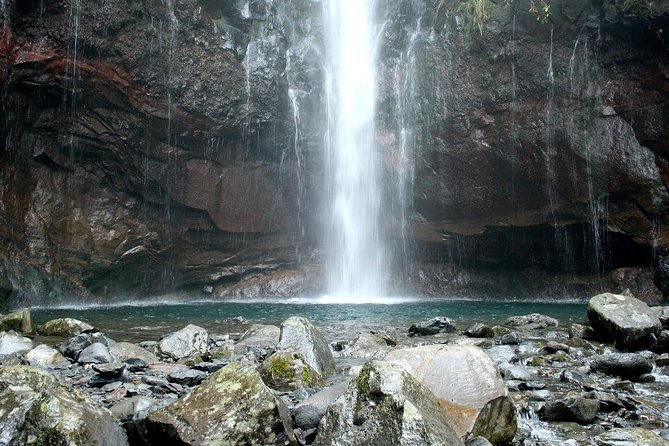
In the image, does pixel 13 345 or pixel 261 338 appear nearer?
pixel 13 345

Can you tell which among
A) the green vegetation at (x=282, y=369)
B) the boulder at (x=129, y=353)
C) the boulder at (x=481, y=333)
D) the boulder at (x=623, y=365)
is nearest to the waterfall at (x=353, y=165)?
the boulder at (x=481, y=333)

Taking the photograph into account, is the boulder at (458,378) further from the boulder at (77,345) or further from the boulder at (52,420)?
the boulder at (77,345)

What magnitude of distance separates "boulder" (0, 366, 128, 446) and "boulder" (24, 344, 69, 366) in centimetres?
338

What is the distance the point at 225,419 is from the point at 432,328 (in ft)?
24.2

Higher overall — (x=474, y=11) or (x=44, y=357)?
(x=474, y=11)

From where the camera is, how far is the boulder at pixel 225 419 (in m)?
3.47

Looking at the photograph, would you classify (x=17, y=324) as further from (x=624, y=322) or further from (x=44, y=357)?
(x=624, y=322)

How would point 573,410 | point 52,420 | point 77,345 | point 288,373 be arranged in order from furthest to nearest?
1. point 77,345
2. point 288,373
3. point 573,410
4. point 52,420

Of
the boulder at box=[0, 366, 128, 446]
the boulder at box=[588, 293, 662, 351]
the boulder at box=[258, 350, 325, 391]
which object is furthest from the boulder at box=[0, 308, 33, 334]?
the boulder at box=[588, 293, 662, 351]

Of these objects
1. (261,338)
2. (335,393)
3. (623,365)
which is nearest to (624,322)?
(623,365)

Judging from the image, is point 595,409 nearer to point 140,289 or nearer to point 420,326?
point 420,326

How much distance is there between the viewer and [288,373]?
5.36 m

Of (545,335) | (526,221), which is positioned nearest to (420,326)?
(545,335)

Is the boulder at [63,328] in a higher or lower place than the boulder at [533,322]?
higher
